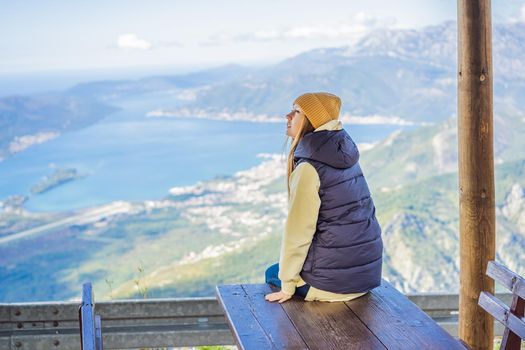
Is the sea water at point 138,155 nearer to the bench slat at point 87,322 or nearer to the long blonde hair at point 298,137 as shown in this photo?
the long blonde hair at point 298,137

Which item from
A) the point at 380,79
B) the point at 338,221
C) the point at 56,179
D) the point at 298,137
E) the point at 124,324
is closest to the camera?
the point at 338,221

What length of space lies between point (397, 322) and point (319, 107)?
2.62ft

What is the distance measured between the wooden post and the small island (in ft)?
43.2

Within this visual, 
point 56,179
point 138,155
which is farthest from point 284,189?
point 56,179

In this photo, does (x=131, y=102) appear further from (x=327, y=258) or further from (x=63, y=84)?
(x=327, y=258)

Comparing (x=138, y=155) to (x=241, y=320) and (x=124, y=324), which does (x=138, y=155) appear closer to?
(x=124, y=324)

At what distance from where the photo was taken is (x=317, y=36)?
59.1ft

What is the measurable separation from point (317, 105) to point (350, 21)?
15.3 m

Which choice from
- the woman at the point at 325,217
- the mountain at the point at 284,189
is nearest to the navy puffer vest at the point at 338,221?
the woman at the point at 325,217

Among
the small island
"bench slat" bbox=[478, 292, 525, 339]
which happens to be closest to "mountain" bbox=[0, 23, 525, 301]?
the small island

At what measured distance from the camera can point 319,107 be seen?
3.12 m

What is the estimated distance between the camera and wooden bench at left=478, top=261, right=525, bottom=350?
2662 millimetres

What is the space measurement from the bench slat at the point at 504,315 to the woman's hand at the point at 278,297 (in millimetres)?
677

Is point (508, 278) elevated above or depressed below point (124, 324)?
above
